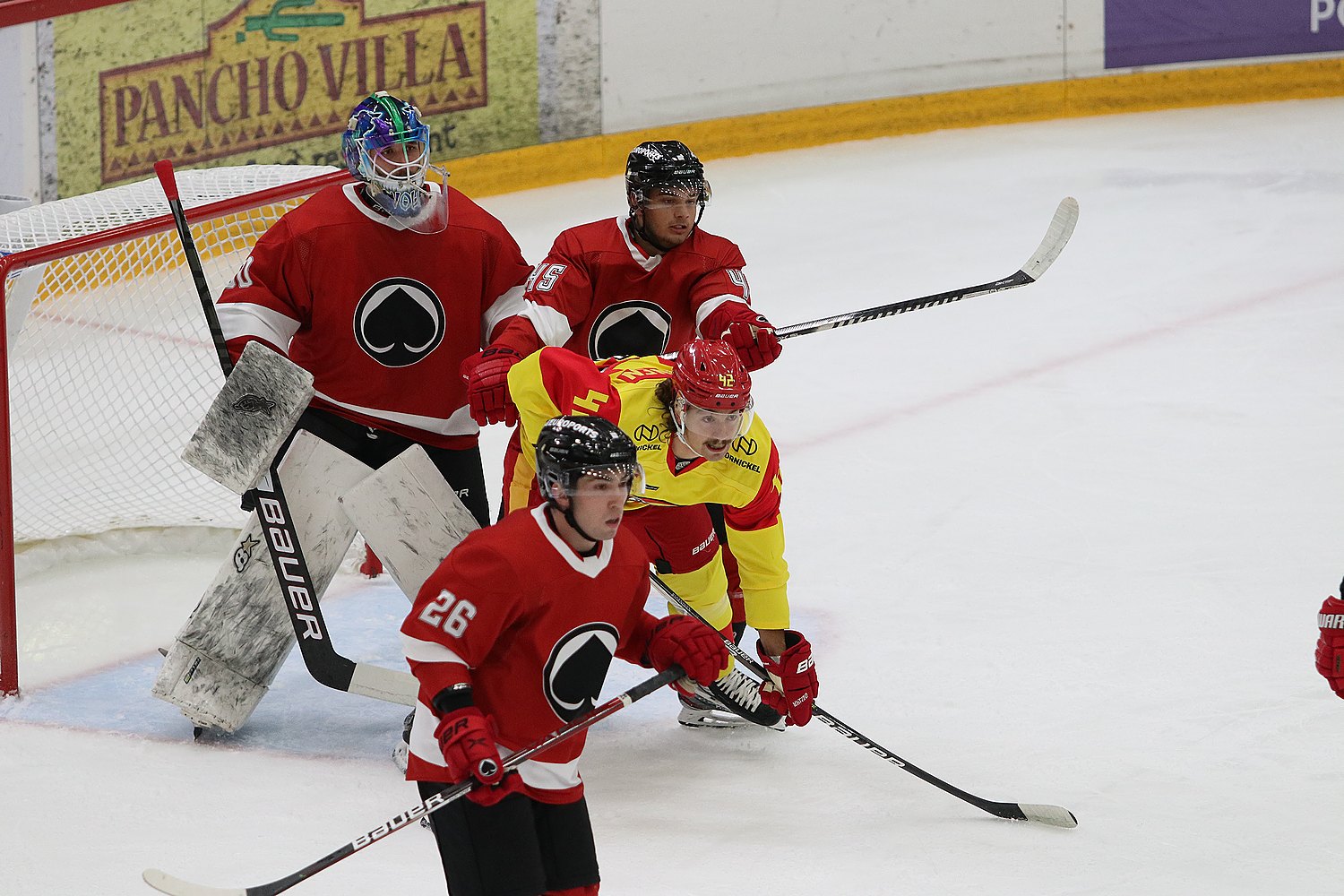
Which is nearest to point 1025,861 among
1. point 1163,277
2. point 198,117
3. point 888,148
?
point 1163,277

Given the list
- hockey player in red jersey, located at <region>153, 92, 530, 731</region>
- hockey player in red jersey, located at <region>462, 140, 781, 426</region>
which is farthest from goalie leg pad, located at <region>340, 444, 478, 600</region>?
hockey player in red jersey, located at <region>462, 140, 781, 426</region>

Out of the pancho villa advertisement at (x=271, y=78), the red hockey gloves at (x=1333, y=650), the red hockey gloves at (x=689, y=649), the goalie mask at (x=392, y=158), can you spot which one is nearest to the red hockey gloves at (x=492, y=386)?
the goalie mask at (x=392, y=158)

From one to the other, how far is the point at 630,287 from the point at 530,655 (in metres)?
1.36

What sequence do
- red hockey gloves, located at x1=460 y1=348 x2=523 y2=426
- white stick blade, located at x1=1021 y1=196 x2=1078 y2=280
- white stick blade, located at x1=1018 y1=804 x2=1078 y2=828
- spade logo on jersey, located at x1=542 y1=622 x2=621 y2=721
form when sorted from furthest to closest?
white stick blade, located at x1=1021 y1=196 x2=1078 y2=280, red hockey gloves, located at x1=460 y1=348 x2=523 y2=426, white stick blade, located at x1=1018 y1=804 x2=1078 y2=828, spade logo on jersey, located at x1=542 y1=622 x2=621 y2=721

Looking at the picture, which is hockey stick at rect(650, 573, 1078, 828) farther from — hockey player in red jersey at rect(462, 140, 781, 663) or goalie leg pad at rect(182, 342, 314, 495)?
goalie leg pad at rect(182, 342, 314, 495)

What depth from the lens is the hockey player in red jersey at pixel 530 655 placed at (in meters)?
2.07

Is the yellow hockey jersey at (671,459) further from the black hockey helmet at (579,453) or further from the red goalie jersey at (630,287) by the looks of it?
the black hockey helmet at (579,453)

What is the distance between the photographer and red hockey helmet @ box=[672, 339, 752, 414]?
2.76 metres

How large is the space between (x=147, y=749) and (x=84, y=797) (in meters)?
0.24

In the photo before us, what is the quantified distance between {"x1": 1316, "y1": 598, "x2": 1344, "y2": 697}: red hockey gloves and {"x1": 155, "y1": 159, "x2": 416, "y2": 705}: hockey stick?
5.35 ft

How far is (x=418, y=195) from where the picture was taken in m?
3.18

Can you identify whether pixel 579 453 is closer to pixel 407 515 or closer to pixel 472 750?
pixel 472 750

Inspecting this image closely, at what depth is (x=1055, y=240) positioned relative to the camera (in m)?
4.06

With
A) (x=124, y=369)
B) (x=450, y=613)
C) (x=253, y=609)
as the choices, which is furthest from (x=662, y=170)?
(x=124, y=369)
